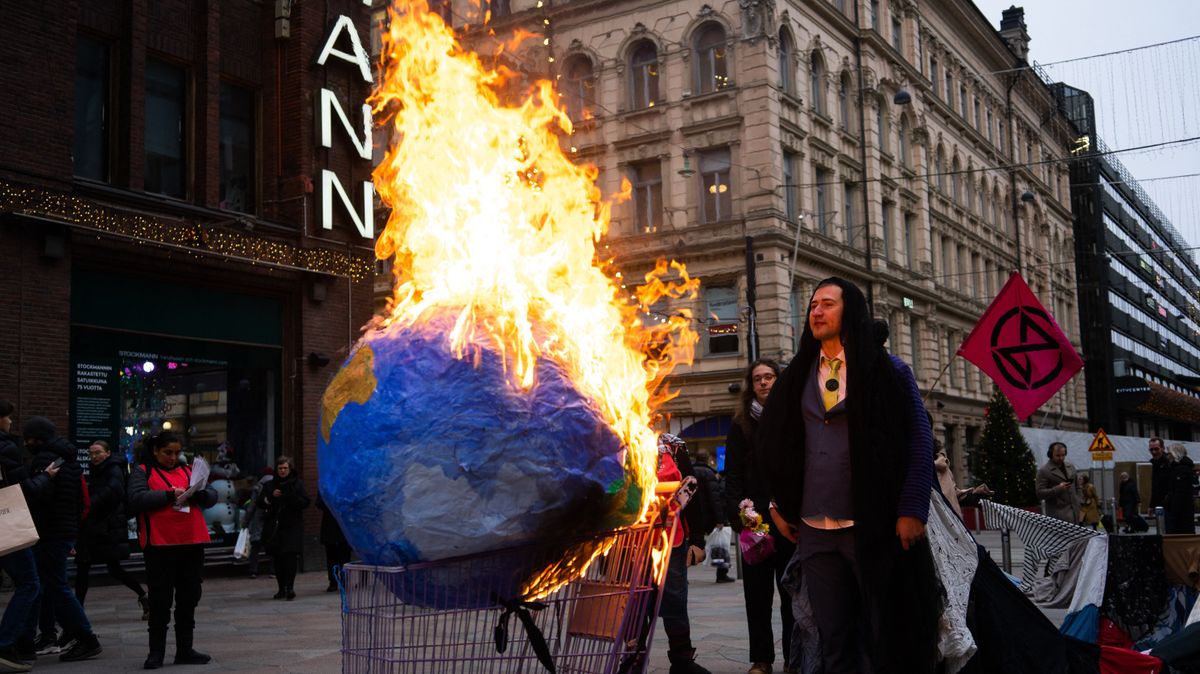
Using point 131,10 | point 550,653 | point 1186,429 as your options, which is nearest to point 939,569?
point 550,653

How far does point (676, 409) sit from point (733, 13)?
11716 mm

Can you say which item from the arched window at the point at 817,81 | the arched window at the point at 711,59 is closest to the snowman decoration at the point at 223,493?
the arched window at the point at 711,59

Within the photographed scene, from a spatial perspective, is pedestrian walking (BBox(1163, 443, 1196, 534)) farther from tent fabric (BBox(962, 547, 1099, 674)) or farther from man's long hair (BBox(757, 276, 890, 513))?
man's long hair (BBox(757, 276, 890, 513))

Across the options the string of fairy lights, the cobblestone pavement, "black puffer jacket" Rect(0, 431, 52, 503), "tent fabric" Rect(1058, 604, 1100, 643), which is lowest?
the cobblestone pavement

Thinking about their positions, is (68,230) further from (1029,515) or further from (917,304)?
(917,304)

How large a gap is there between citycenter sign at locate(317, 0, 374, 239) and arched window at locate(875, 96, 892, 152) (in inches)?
967

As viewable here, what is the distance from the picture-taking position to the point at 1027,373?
10469 millimetres

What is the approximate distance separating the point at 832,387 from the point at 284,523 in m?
10.4

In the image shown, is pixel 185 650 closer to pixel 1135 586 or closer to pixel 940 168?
pixel 1135 586

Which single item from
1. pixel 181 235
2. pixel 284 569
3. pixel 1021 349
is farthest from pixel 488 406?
pixel 181 235

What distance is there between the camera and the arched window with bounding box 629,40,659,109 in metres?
34.0

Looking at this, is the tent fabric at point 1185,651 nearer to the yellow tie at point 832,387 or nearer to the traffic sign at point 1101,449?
the yellow tie at point 832,387

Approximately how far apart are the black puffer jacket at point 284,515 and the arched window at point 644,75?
2211 cm

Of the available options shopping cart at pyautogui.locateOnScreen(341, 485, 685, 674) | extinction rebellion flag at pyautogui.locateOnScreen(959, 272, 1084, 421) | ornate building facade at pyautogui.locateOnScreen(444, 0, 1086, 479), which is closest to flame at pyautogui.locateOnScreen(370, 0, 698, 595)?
shopping cart at pyautogui.locateOnScreen(341, 485, 685, 674)
